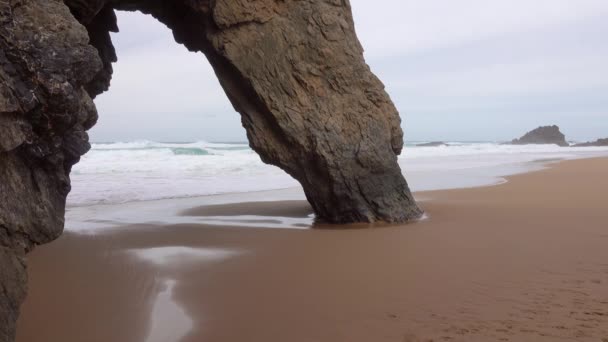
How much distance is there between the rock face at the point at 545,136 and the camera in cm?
7525

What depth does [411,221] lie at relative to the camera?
8.63m

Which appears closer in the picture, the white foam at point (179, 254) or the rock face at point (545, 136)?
the white foam at point (179, 254)

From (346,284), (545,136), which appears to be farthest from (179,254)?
(545,136)

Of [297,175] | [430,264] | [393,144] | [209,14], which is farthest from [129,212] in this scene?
[430,264]

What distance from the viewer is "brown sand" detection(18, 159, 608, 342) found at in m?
3.98

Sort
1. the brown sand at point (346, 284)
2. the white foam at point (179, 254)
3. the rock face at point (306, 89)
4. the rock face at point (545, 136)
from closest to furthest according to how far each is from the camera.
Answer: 1. the brown sand at point (346, 284)
2. the white foam at point (179, 254)
3. the rock face at point (306, 89)
4. the rock face at point (545, 136)

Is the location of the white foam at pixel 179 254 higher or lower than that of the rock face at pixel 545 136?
lower

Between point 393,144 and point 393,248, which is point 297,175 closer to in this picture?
point 393,144

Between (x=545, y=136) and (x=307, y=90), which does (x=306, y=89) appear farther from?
(x=545, y=136)

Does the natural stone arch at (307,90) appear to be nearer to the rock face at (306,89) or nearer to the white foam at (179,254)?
the rock face at (306,89)

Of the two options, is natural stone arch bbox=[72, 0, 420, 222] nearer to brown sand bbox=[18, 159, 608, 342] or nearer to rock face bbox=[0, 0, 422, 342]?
rock face bbox=[0, 0, 422, 342]

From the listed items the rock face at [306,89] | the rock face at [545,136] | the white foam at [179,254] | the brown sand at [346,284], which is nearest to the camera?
the brown sand at [346,284]

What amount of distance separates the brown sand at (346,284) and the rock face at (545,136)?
246 feet

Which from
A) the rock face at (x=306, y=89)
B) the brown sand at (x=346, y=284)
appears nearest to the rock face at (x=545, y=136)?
the rock face at (x=306, y=89)
